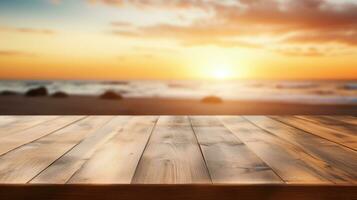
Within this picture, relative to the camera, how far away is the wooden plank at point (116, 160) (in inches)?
42.3

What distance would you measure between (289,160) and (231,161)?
244mm

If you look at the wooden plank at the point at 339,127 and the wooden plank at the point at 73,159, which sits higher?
the wooden plank at the point at 339,127

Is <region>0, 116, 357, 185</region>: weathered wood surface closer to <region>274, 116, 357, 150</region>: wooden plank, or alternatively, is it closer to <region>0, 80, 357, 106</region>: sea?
<region>274, 116, 357, 150</region>: wooden plank

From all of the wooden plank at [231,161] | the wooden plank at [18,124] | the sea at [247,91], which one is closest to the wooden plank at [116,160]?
the wooden plank at [231,161]

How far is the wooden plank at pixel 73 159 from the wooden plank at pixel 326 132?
4.15 ft

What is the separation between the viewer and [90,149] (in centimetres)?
154

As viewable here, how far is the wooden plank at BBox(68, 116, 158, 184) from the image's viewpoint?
1.08m

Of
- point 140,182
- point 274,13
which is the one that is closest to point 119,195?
point 140,182

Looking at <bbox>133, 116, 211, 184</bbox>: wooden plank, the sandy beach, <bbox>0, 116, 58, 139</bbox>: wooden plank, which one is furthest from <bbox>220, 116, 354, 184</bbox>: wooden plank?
the sandy beach

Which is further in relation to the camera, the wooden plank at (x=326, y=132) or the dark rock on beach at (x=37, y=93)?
the dark rock on beach at (x=37, y=93)

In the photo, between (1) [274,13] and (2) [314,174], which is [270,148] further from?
(1) [274,13]

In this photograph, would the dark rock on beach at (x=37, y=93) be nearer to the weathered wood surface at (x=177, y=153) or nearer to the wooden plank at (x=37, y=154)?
the weathered wood surface at (x=177, y=153)

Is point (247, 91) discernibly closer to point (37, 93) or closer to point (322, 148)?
point (37, 93)

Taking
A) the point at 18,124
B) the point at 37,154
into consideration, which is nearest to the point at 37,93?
the point at 18,124
